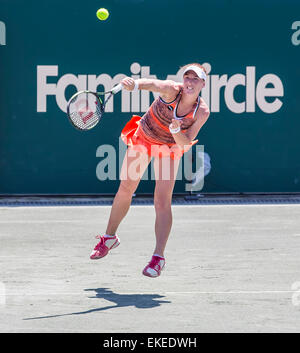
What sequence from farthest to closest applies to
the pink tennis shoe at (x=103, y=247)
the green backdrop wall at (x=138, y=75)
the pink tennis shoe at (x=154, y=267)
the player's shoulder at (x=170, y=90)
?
the green backdrop wall at (x=138, y=75) < the pink tennis shoe at (x=103, y=247) < the pink tennis shoe at (x=154, y=267) < the player's shoulder at (x=170, y=90)

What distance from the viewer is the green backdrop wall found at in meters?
12.4

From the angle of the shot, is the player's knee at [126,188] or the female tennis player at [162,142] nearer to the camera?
the female tennis player at [162,142]

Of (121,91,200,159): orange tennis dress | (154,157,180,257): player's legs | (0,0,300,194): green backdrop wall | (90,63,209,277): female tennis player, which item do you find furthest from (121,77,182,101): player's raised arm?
(0,0,300,194): green backdrop wall

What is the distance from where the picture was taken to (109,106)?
12492 mm

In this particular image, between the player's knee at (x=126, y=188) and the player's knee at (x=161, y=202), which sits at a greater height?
the player's knee at (x=126, y=188)

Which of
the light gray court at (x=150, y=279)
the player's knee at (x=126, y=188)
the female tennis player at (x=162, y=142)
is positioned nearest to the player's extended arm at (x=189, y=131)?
the female tennis player at (x=162, y=142)

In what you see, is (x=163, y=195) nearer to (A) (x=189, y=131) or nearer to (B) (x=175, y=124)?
(A) (x=189, y=131)

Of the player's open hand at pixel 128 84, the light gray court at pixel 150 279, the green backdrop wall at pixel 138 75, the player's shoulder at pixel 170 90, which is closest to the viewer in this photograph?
the light gray court at pixel 150 279

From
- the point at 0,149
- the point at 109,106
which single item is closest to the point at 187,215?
the point at 109,106

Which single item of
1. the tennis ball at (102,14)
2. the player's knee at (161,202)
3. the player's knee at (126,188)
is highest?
the tennis ball at (102,14)

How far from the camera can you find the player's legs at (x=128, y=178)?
6.77 m

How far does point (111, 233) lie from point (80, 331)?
71.2 inches

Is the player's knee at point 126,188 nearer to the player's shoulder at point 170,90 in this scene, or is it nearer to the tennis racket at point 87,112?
the tennis racket at point 87,112

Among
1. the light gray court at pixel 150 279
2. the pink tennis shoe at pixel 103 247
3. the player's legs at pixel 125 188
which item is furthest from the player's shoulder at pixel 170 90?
the light gray court at pixel 150 279
